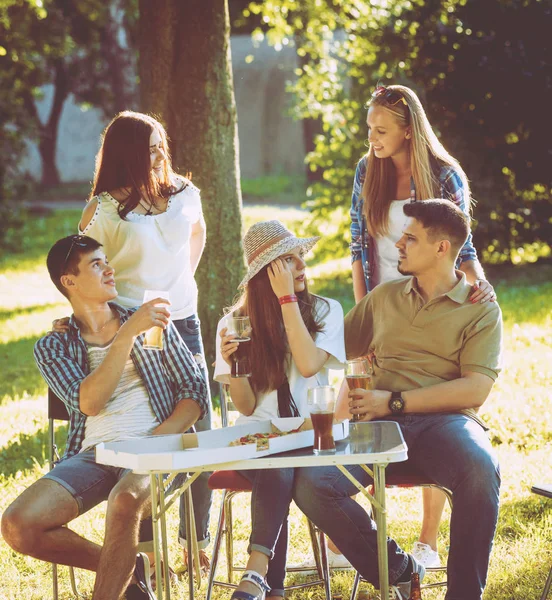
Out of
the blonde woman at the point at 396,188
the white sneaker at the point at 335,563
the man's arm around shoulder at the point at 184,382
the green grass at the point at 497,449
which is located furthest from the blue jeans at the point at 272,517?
the blonde woman at the point at 396,188

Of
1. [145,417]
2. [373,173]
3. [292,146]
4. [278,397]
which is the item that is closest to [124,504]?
[145,417]

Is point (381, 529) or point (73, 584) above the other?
point (381, 529)

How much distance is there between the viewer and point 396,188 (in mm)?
4172

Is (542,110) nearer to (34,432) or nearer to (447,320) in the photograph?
(34,432)

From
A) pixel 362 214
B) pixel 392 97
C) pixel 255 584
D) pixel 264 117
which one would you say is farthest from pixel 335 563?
pixel 264 117

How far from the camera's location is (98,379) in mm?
3508

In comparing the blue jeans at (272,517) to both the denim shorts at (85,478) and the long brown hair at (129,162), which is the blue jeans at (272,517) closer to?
the denim shorts at (85,478)

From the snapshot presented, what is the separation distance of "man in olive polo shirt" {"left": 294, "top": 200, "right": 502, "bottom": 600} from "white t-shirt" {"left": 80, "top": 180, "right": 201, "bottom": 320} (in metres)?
0.79

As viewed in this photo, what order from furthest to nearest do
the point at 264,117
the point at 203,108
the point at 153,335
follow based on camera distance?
the point at 264,117
the point at 203,108
the point at 153,335

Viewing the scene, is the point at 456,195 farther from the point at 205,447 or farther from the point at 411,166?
the point at 205,447

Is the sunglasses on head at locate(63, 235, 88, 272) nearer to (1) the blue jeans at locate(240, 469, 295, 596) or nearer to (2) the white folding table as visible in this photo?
(2) the white folding table

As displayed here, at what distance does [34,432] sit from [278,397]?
128 inches

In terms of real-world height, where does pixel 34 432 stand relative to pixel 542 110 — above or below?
below

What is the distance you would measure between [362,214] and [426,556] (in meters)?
1.50
